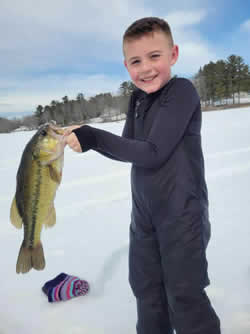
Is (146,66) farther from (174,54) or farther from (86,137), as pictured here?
(86,137)

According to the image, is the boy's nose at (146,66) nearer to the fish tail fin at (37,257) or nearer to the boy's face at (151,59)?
the boy's face at (151,59)

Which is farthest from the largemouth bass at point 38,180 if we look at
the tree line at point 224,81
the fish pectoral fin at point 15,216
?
the tree line at point 224,81

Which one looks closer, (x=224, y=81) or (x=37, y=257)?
(x=37, y=257)

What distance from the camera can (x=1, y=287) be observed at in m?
2.70

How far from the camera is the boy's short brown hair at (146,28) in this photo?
59.3 inches

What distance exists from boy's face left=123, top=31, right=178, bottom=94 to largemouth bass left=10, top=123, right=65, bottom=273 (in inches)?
24.4

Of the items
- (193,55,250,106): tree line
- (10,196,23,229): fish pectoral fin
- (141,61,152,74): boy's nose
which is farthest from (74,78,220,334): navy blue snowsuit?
(193,55,250,106): tree line

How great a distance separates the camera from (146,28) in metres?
1.50

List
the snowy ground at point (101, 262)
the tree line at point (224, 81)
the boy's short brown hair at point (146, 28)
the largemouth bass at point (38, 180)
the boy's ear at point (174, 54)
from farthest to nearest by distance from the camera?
the tree line at point (224, 81) < the snowy ground at point (101, 262) < the boy's ear at point (174, 54) < the boy's short brown hair at point (146, 28) < the largemouth bass at point (38, 180)

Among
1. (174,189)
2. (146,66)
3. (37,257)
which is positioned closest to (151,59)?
(146,66)

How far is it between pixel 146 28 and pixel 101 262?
96.4 inches

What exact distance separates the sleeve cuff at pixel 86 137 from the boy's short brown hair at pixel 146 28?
2.03 feet

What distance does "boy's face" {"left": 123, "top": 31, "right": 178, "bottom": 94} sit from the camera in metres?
1.51

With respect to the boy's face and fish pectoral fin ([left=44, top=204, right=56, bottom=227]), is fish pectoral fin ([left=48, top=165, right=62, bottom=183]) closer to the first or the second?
fish pectoral fin ([left=44, top=204, right=56, bottom=227])
